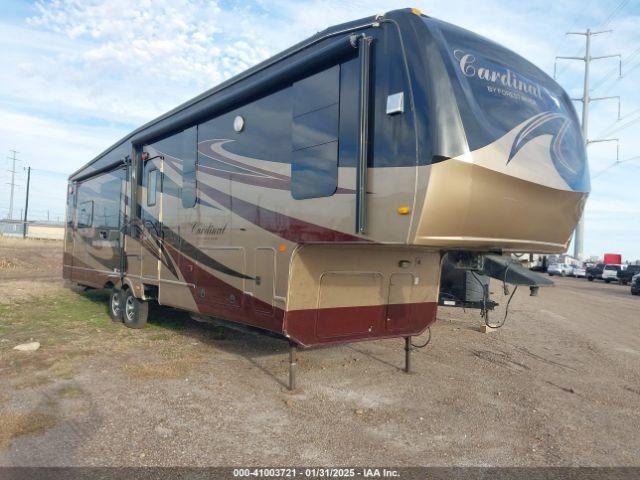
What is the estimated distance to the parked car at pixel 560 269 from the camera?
40781 millimetres

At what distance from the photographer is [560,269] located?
41812 mm

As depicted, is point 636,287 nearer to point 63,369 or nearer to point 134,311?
point 134,311

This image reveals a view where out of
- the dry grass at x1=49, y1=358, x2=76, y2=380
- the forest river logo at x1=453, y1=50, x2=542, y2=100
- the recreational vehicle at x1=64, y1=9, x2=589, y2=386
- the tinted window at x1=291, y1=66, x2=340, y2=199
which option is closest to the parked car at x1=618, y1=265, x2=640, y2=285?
the recreational vehicle at x1=64, y1=9, x2=589, y2=386

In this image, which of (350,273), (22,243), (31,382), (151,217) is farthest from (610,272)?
(22,243)

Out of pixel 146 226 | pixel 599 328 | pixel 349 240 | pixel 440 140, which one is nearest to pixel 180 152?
pixel 146 226

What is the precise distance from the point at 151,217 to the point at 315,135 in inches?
157

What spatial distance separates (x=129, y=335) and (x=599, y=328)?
9.02 metres

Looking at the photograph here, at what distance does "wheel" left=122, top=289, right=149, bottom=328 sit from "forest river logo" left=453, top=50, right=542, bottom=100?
20.5ft

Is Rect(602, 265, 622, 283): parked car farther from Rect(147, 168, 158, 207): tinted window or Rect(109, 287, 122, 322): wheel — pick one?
Rect(147, 168, 158, 207): tinted window

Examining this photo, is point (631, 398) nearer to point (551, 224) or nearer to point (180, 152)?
point (551, 224)

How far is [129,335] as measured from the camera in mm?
7926

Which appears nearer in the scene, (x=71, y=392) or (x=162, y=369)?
(x=71, y=392)

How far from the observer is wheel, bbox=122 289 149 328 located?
26.9ft

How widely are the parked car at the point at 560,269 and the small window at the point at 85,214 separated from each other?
38831mm
